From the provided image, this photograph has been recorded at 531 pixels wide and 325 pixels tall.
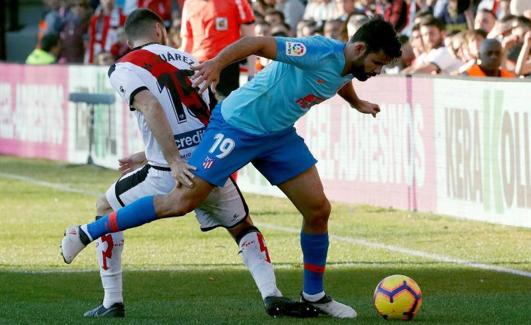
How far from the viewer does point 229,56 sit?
25.6 ft

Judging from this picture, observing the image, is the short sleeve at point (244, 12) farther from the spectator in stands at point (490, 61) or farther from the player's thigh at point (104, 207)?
the player's thigh at point (104, 207)

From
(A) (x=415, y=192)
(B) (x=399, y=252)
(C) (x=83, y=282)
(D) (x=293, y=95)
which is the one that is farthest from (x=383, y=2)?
(D) (x=293, y=95)

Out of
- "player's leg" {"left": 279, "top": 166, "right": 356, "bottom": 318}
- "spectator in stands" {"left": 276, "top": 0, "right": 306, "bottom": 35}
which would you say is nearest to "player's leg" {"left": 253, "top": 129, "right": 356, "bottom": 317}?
"player's leg" {"left": 279, "top": 166, "right": 356, "bottom": 318}

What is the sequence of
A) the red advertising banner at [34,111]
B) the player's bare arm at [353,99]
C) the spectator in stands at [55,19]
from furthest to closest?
the spectator in stands at [55,19]
the red advertising banner at [34,111]
the player's bare arm at [353,99]

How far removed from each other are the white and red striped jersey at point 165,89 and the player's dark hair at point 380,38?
1.18m

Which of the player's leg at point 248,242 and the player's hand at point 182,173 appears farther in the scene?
the player's leg at point 248,242

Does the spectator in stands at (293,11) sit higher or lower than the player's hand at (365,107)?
lower

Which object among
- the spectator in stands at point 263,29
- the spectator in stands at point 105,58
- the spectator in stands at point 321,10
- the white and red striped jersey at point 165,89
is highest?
the white and red striped jersey at point 165,89

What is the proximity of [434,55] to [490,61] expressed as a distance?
223 cm

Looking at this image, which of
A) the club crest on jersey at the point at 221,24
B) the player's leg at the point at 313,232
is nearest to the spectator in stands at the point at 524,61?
the club crest on jersey at the point at 221,24

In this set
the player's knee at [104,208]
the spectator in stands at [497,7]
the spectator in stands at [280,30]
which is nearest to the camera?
the player's knee at [104,208]

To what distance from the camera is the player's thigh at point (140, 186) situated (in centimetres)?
852

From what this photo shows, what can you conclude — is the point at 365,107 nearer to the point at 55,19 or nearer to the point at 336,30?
the point at 336,30

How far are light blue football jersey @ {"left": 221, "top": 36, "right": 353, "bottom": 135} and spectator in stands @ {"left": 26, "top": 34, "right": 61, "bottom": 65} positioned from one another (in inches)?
682
